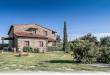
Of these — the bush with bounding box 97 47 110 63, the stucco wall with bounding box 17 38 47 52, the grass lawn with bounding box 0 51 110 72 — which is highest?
the stucco wall with bounding box 17 38 47 52

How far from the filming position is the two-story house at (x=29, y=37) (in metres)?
49.6

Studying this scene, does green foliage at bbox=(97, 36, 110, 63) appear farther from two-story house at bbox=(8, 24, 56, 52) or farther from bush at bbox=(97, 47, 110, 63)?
two-story house at bbox=(8, 24, 56, 52)

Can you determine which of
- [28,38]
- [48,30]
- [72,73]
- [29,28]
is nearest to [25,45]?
[28,38]

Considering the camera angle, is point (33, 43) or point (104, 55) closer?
point (104, 55)

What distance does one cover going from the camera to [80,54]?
21.5 m

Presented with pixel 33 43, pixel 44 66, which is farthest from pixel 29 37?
pixel 44 66

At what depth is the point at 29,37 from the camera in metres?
51.0

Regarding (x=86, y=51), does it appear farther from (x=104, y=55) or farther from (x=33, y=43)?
(x=33, y=43)

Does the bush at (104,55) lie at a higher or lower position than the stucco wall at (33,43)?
lower

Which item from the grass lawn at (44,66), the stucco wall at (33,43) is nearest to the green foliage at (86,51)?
the grass lawn at (44,66)

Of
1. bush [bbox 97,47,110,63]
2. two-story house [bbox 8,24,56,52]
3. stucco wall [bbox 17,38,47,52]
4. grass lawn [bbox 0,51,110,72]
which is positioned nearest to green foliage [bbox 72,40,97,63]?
bush [bbox 97,47,110,63]

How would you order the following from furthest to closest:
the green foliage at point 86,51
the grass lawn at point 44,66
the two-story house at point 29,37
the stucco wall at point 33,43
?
the two-story house at point 29,37, the stucco wall at point 33,43, the green foliage at point 86,51, the grass lawn at point 44,66

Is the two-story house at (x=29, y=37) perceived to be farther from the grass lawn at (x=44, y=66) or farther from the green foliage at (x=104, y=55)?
the green foliage at (x=104, y=55)

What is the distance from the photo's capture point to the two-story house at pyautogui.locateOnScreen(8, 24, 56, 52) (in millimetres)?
49562
